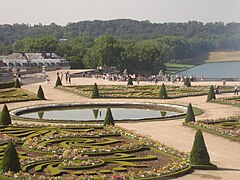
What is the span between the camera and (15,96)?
1861 inches

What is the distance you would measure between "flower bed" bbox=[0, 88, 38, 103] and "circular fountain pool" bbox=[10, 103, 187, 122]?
4.52 meters

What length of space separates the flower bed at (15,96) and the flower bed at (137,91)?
551cm

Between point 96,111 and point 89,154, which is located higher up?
point 89,154

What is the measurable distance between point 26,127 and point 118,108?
46.8 ft

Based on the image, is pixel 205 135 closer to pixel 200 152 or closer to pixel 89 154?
pixel 200 152

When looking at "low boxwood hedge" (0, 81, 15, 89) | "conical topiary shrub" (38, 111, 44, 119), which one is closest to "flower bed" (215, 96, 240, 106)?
"conical topiary shrub" (38, 111, 44, 119)

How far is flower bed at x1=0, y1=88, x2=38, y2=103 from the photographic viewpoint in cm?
4534

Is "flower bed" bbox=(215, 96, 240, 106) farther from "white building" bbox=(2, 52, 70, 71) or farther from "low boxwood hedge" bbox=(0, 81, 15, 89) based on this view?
"white building" bbox=(2, 52, 70, 71)

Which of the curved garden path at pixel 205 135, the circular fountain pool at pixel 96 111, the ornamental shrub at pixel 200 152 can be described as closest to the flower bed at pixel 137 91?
the curved garden path at pixel 205 135

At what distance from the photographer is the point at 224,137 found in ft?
93.8

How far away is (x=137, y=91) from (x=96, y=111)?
11262mm

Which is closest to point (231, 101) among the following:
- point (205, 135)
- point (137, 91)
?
point (137, 91)

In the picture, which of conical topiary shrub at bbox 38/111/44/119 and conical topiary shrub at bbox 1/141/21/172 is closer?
conical topiary shrub at bbox 1/141/21/172

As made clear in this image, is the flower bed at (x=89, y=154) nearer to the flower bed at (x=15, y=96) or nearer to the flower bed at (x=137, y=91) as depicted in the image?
the flower bed at (x=15, y=96)
